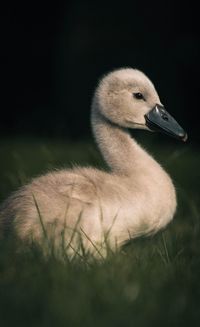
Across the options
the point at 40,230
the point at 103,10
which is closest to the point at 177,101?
the point at 103,10

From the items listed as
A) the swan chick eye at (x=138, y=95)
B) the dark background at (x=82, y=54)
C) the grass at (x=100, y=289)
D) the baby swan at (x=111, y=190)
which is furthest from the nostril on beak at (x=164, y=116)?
the dark background at (x=82, y=54)

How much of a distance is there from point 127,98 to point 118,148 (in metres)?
0.33

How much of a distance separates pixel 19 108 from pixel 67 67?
56.0 inches

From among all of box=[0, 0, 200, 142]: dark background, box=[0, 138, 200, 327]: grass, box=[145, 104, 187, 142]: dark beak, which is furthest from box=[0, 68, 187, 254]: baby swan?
box=[0, 0, 200, 142]: dark background

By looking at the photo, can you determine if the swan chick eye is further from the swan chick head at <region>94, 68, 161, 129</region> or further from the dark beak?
the dark beak

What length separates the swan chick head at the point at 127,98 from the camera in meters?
5.09

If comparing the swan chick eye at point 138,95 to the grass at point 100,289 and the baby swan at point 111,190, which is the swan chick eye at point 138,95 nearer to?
the baby swan at point 111,190

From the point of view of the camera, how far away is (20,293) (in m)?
3.14

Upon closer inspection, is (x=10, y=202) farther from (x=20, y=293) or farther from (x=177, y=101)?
(x=177, y=101)

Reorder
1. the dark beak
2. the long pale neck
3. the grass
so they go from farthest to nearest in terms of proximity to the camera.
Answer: the dark beak
the long pale neck
the grass

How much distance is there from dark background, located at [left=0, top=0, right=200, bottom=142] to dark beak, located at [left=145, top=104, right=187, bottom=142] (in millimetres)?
10710

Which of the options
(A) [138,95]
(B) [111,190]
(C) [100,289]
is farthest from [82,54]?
(C) [100,289]

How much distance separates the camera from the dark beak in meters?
5.08

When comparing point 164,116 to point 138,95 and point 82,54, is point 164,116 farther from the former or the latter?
point 82,54
